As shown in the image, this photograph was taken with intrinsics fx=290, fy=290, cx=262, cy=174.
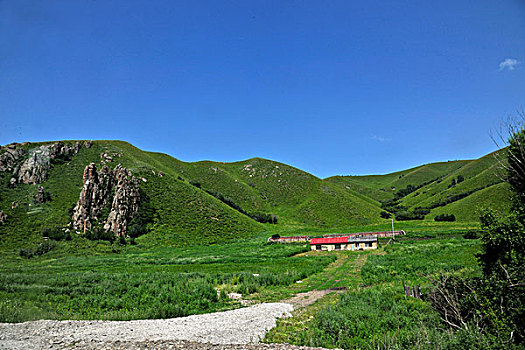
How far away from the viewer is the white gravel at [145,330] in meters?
12.0

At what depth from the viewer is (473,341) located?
7.23 meters

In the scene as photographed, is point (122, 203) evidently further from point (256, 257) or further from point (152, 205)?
point (256, 257)

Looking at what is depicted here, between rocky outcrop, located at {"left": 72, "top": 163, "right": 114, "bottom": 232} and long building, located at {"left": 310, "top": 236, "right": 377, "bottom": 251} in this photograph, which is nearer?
long building, located at {"left": 310, "top": 236, "right": 377, "bottom": 251}

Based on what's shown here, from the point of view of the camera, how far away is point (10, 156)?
7075 centimetres

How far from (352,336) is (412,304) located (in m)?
4.36

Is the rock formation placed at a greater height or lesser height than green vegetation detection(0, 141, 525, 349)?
greater

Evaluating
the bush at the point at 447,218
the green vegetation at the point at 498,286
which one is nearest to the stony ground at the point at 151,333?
the green vegetation at the point at 498,286

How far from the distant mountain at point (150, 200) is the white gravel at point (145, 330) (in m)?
44.9

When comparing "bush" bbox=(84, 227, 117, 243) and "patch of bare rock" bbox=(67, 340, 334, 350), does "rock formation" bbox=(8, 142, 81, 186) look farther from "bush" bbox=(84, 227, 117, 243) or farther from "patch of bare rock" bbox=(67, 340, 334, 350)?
"patch of bare rock" bbox=(67, 340, 334, 350)

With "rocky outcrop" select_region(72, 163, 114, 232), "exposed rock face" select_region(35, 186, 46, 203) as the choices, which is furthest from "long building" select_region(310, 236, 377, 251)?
"exposed rock face" select_region(35, 186, 46, 203)

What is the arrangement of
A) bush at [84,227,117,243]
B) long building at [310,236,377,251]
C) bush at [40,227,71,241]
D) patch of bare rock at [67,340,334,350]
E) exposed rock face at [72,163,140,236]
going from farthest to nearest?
exposed rock face at [72,163,140,236]
bush at [84,227,117,243]
long building at [310,236,377,251]
bush at [40,227,71,241]
patch of bare rock at [67,340,334,350]

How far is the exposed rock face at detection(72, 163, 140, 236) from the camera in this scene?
57.2 meters

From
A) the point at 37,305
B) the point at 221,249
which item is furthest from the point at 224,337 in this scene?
the point at 221,249

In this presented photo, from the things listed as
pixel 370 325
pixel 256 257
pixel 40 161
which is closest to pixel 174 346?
pixel 370 325
